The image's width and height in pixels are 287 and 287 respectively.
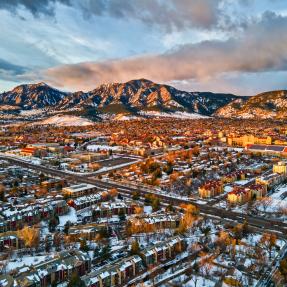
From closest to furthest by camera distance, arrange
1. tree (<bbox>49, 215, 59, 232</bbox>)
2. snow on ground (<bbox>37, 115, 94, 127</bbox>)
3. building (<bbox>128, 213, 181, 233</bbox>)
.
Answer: building (<bbox>128, 213, 181, 233</bbox>)
tree (<bbox>49, 215, 59, 232</bbox>)
snow on ground (<bbox>37, 115, 94, 127</bbox>)

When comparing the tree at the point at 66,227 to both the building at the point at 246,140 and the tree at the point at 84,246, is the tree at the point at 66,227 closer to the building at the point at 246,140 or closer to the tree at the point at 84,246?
the tree at the point at 84,246

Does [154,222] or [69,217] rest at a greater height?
[154,222]

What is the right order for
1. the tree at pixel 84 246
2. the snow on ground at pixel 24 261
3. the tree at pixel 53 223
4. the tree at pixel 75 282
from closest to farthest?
the tree at pixel 75 282 → the snow on ground at pixel 24 261 → the tree at pixel 84 246 → the tree at pixel 53 223

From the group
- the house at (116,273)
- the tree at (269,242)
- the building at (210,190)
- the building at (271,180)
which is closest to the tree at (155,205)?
the building at (210,190)

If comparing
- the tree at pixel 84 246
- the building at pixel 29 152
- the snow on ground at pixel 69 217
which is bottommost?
the snow on ground at pixel 69 217

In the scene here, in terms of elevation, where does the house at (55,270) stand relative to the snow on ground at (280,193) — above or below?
below

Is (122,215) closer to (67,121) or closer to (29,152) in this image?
(29,152)

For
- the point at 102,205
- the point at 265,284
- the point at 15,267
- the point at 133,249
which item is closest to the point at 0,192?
the point at 102,205

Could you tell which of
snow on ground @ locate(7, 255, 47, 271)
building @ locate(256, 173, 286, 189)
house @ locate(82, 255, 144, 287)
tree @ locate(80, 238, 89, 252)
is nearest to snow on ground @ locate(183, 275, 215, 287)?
house @ locate(82, 255, 144, 287)

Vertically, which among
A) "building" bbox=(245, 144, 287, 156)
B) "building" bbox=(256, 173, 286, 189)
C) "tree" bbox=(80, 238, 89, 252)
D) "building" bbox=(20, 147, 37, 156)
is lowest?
"tree" bbox=(80, 238, 89, 252)

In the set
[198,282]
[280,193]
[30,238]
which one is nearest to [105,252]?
[30,238]

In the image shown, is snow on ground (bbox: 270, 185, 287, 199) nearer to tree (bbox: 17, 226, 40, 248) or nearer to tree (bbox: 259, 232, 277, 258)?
tree (bbox: 259, 232, 277, 258)
